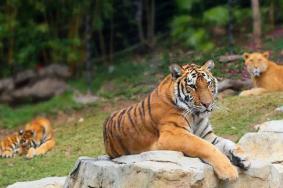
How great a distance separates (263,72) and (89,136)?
2.68 meters

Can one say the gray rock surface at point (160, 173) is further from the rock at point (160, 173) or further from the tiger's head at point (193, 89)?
the tiger's head at point (193, 89)

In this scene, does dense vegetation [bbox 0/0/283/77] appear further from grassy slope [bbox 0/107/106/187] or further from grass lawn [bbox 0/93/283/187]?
grass lawn [bbox 0/93/283/187]

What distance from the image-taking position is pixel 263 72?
34.0ft

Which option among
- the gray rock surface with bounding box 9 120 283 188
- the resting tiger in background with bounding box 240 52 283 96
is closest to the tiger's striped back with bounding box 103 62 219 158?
the gray rock surface with bounding box 9 120 283 188

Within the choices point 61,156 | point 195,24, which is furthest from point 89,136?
point 195,24

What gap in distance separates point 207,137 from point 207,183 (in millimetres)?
604

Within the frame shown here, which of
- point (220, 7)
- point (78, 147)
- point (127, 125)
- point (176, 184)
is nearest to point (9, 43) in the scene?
point (220, 7)

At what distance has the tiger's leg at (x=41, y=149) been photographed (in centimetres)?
895

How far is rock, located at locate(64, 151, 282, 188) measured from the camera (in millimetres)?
5199

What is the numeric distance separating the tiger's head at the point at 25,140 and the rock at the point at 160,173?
3.50 m

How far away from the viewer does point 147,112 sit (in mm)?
5770

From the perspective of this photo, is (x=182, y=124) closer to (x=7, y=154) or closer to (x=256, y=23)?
(x=7, y=154)

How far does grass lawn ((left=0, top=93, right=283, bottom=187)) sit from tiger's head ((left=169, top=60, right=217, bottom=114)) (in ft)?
6.72

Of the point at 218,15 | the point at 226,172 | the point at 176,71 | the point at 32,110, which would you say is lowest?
the point at 32,110
